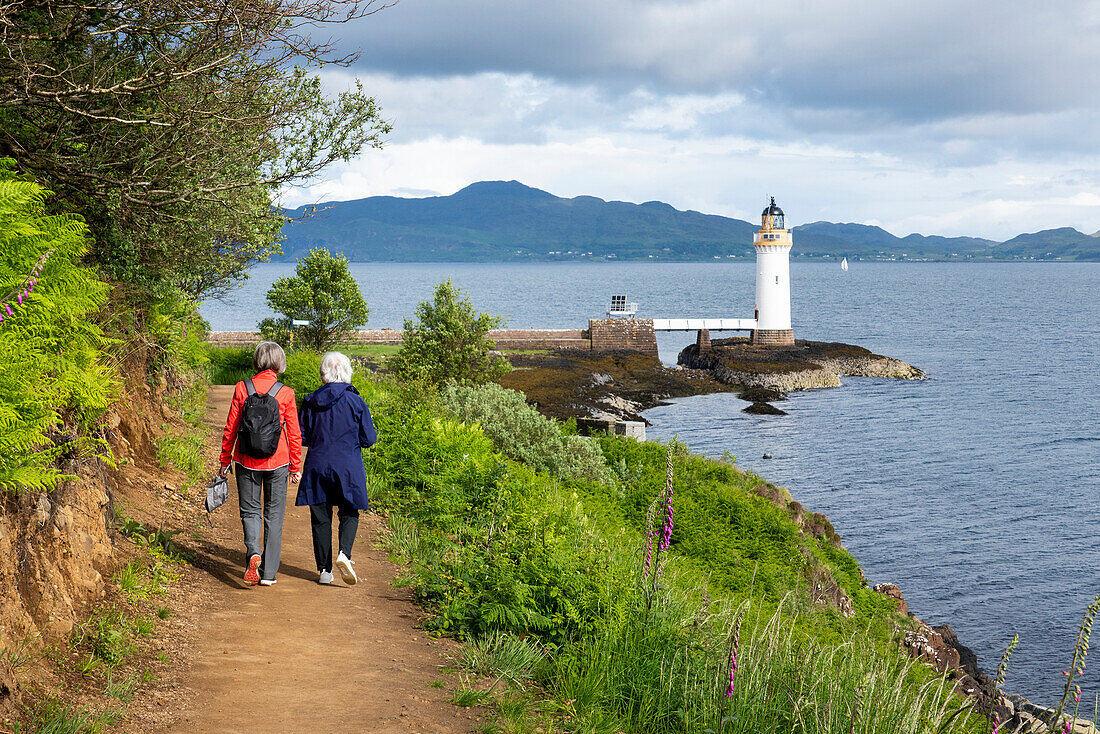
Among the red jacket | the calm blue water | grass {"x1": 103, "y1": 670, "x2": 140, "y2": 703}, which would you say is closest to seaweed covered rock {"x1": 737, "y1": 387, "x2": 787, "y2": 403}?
the calm blue water

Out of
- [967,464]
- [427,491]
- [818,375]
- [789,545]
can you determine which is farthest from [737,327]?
[427,491]

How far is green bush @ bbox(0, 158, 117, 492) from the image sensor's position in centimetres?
503

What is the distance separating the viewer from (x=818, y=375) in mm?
58219

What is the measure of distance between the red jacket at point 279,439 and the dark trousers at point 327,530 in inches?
17.6

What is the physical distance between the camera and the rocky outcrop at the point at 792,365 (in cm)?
5754

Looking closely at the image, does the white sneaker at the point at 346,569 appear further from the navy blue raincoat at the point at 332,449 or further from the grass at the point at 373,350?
the grass at the point at 373,350

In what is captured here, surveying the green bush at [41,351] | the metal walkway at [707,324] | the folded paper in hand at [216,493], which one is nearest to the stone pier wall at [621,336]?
the metal walkway at [707,324]

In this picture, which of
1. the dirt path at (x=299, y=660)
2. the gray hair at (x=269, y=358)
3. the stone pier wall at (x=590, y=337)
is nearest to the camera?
the dirt path at (x=299, y=660)

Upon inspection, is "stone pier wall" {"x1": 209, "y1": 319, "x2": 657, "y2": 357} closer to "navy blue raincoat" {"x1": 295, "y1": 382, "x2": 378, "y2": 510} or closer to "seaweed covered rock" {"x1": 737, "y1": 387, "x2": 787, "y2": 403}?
"seaweed covered rock" {"x1": 737, "y1": 387, "x2": 787, "y2": 403}

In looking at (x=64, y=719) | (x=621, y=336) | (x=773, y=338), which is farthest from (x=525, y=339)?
(x=64, y=719)

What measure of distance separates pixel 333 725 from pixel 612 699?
1936 millimetres

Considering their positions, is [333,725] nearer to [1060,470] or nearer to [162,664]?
[162,664]

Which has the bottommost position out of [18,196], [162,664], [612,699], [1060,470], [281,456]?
[1060,470]

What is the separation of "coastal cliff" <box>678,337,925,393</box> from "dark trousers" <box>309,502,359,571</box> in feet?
166
